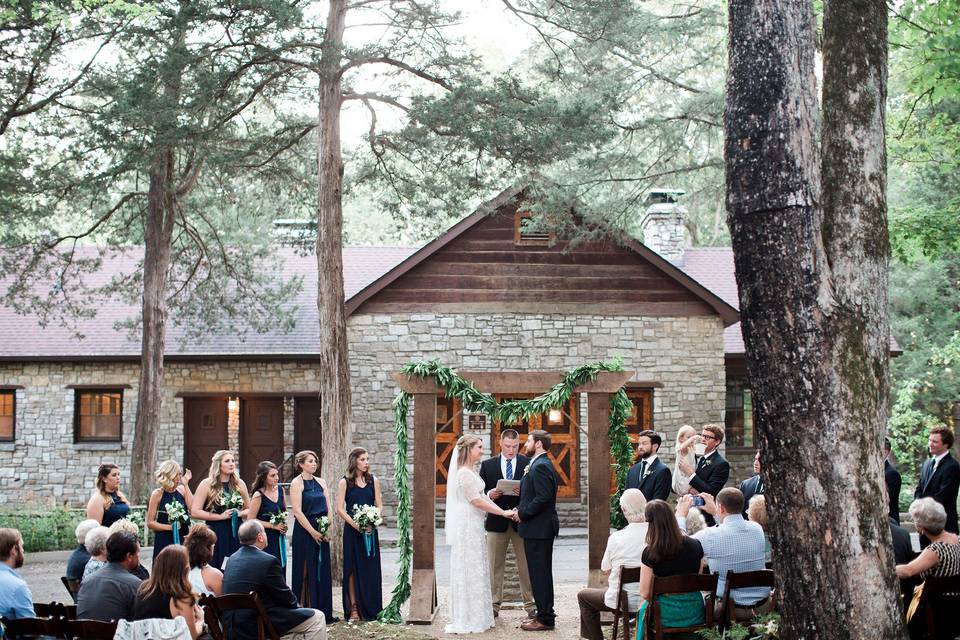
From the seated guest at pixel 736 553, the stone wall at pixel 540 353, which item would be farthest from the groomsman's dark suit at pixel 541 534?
the stone wall at pixel 540 353

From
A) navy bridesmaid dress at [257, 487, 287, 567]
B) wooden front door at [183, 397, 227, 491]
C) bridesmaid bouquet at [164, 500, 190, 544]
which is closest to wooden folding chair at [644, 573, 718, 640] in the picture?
navy bridesmaid dress at [257, 487, 287, 567]

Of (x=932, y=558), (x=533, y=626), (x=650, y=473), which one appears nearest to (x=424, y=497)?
(x=533, y=626)

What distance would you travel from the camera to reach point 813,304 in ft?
18.2

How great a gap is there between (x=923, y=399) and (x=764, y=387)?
19909mm

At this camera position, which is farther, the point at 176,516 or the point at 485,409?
the point at 485,409

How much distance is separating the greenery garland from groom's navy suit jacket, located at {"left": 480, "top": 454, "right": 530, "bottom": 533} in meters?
0.44

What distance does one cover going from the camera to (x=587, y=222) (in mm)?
16203

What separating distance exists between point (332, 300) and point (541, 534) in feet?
17.4

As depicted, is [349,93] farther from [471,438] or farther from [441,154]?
[471,438]

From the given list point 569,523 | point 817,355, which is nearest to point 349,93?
point 569,523

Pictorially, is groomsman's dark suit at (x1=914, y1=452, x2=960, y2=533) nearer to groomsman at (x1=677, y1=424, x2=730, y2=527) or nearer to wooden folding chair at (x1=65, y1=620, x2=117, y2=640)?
groomsman at (x1=677, y1=424, x2=730, y2=527)

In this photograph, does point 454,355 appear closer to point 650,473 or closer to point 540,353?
point 540,353

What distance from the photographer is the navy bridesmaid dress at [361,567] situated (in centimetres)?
929

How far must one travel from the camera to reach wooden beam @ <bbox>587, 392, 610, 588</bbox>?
9.28 metres
